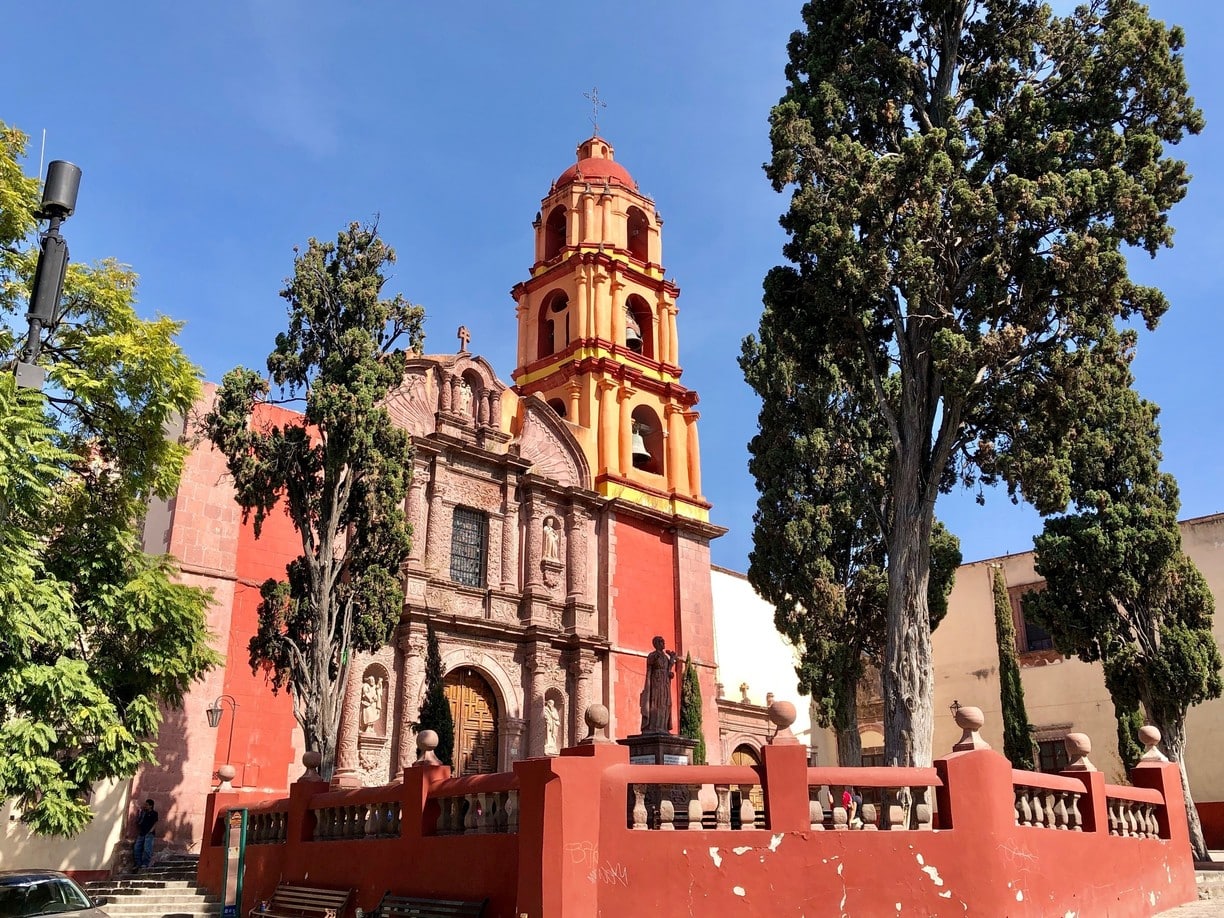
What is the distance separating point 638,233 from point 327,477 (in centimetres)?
1603

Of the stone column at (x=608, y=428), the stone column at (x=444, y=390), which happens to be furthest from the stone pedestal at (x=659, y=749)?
the stone column at (x=608, y=428)

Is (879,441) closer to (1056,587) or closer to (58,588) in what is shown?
(1056,587)

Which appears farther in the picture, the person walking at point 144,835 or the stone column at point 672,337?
the stone column at point 672,337

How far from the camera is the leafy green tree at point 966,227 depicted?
11.6 m

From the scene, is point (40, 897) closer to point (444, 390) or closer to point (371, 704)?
point (371, 704)

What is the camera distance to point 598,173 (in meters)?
29.3

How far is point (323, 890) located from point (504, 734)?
996 centimetres

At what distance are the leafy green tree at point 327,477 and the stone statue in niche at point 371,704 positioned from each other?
3.09 meters

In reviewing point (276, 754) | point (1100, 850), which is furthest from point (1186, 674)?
point (276, 754)

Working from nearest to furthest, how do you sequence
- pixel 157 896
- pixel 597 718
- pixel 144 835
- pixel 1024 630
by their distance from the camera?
pixel 597 718
pixel 157 896
pixel 144 835
pixel 1024 630

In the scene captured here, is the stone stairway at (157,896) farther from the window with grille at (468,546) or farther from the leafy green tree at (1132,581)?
the leafy green tree at (1132,581)

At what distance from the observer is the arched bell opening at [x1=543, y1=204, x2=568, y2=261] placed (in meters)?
29.1

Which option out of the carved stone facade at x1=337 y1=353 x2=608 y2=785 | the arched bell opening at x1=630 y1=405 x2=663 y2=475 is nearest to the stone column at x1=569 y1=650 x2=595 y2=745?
the carved stone facade at x1=337 y1=353 x2=608 y2=785

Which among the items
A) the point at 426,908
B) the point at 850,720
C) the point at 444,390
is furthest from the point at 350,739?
the point at 426,908
